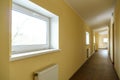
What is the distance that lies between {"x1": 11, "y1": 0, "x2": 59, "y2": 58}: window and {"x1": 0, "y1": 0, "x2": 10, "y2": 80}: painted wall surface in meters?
0.29

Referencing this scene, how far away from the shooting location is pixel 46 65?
7.12ft

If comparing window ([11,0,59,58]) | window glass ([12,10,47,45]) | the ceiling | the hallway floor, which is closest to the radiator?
window ([11,0,59,58])

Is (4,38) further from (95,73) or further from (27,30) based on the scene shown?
(95,73)

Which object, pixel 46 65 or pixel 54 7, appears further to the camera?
pixel 54 7

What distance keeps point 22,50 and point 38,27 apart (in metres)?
0.66

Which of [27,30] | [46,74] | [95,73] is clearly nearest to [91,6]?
[95,73]

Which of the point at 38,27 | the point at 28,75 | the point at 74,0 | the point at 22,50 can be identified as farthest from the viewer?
the point at 74,0

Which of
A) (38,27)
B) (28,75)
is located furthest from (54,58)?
(28,75)

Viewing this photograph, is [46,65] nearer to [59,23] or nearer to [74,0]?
[59,23]

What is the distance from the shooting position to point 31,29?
2121mm

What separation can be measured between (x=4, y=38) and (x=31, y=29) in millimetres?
1016

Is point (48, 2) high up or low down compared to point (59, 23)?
up

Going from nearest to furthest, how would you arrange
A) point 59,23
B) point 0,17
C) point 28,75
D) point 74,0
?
point 0,17
point 28,75
point 59,23
point 74,0

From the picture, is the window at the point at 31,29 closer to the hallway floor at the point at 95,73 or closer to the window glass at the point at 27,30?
the window glass at the point at 27,30
